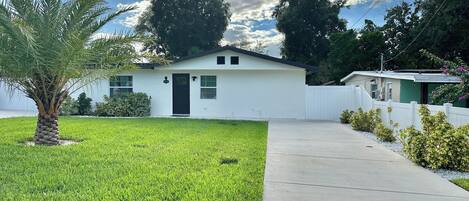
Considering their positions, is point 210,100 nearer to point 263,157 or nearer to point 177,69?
point 177,69

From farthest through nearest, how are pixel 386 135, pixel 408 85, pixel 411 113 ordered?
1. pixel 408 85
2. pixel 386 135
3. pixel 411 113

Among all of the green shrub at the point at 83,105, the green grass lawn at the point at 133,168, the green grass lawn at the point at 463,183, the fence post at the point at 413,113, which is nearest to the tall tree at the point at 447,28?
the fence post at the point at 413,113

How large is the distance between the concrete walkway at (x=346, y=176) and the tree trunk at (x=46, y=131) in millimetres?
4780

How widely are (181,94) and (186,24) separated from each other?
1785 centimetres

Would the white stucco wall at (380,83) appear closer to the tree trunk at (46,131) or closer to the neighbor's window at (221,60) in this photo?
the neighbor's window at (221,60)

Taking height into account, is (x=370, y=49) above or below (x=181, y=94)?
above

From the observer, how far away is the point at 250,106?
18.2m

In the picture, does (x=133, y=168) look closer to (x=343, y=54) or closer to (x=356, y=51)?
(x=343, y=54)

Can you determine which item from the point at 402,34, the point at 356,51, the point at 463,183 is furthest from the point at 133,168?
the point at 402,34

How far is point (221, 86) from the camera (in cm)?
1822

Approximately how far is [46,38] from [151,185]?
444 cm

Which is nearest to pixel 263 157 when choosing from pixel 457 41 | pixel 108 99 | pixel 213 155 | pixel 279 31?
pixel 213 155

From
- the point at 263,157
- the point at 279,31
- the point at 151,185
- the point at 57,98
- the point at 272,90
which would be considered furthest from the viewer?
the point at 279,31

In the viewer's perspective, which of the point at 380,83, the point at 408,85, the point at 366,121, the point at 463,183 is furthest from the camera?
the point at 380,83
